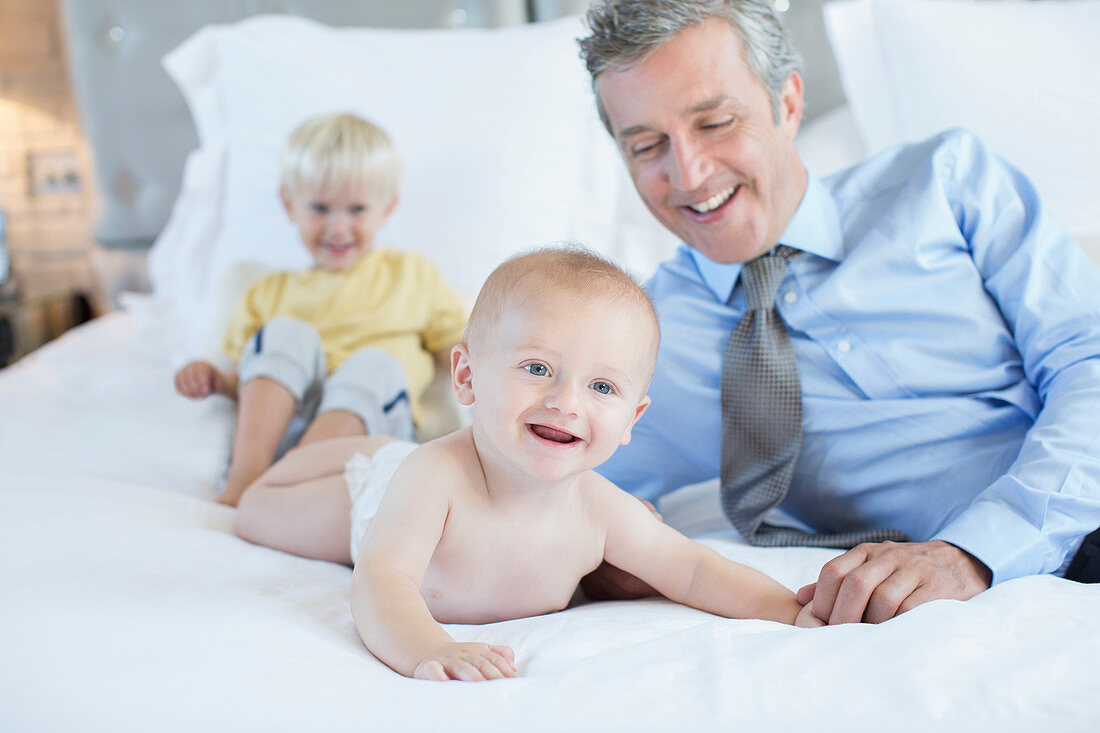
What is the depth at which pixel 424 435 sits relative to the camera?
64.6 inches

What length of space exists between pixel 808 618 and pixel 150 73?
2.33 metres

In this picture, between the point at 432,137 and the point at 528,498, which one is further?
the point at 432,137

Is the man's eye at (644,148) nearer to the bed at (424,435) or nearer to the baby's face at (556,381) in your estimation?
the baby's face at (556,381)

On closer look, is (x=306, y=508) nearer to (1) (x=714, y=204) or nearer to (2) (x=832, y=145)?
(1) (x=714, y=204)

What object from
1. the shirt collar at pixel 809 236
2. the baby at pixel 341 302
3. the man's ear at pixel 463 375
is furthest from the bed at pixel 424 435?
the shirt collar at pixel 809 236

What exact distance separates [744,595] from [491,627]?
0.26 metres

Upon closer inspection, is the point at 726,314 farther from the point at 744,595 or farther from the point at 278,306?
the point at 278,306

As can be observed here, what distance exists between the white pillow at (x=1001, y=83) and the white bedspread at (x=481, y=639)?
117 cm

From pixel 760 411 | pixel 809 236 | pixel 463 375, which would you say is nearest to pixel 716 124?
pixel 809 236

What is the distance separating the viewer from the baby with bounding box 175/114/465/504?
1.55 meters

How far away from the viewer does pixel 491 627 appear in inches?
34.4

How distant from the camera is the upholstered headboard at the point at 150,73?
7.89 feet

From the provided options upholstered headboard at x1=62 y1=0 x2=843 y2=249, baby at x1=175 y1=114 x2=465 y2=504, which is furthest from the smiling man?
upholstered headboard at x1=62 y1=0 x2=843 y2=249

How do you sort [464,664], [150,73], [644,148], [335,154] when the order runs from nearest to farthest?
1. [464,664]
2. [644,148]
3. [335,154]
4. [150,73]
